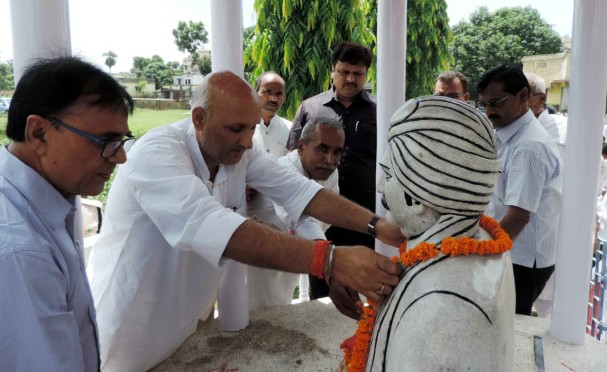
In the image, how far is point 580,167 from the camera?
2.95 m

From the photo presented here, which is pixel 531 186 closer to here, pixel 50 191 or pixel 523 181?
pixel 523 181

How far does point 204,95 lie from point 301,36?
6.22 metres

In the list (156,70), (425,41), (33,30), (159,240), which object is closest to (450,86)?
(159,240)

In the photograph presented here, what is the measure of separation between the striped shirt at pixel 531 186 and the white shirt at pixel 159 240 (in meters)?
1.25

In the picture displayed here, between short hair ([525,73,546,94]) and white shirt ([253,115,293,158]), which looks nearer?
white shirt ([253,115,293,158])

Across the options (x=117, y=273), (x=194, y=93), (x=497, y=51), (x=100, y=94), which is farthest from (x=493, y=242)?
(x=497, y=51)

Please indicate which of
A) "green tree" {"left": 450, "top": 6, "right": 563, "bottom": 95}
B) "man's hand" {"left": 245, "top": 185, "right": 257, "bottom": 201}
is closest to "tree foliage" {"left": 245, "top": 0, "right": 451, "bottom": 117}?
"man's hand" {"left": 245, "top": 185, "right": 257, "bottom": 201}

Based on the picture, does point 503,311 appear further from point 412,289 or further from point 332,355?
point 332,355

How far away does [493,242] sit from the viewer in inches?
61.7

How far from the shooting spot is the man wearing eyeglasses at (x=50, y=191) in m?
1.22

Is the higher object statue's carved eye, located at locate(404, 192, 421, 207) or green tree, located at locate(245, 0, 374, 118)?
green tree, located at locate(245, 0, 374, 118)

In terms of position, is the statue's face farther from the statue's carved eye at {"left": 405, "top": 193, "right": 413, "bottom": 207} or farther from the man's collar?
the man's collar

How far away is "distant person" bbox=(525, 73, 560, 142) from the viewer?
459cm

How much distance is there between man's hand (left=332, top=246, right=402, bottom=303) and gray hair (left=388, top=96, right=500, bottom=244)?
0.17 metres
